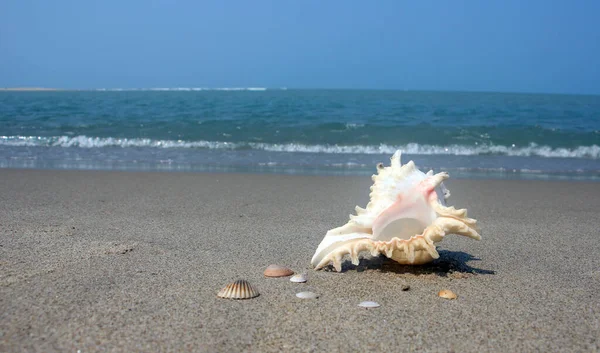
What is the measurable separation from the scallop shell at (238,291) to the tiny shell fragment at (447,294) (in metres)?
0.94

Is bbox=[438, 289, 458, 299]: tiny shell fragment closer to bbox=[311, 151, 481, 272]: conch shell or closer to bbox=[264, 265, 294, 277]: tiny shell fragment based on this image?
bbox=[311, 151, 481, 272]: conch shell

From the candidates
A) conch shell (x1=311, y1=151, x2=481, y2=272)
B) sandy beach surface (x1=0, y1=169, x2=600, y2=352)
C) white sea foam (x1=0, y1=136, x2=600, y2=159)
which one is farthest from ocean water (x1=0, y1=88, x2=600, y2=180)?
conch shell (x1=311, y1=151, x2=481, y2=272)

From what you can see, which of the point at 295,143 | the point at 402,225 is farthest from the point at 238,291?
the point at 295,143

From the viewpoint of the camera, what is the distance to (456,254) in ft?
12.6

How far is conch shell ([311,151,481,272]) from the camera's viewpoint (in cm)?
306

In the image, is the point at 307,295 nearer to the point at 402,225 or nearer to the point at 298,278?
the point at 298,278

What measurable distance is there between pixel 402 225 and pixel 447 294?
47 cm

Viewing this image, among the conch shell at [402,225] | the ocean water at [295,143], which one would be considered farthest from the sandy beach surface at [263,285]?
the ocean water at [295,143]

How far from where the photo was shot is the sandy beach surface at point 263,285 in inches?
91.2

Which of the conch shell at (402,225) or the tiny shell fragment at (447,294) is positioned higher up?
the conch shell at (402,225)

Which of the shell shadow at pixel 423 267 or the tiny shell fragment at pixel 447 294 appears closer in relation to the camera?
the tiny shell fragment at pixel 447 294

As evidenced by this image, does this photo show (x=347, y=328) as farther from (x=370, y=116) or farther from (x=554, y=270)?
(x=370, y=116)

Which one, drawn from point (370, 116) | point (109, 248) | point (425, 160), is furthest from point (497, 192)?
point (370, 116)

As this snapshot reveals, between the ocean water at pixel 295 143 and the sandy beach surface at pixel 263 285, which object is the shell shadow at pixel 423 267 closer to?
the sandy beach surface at pixel 263 285
